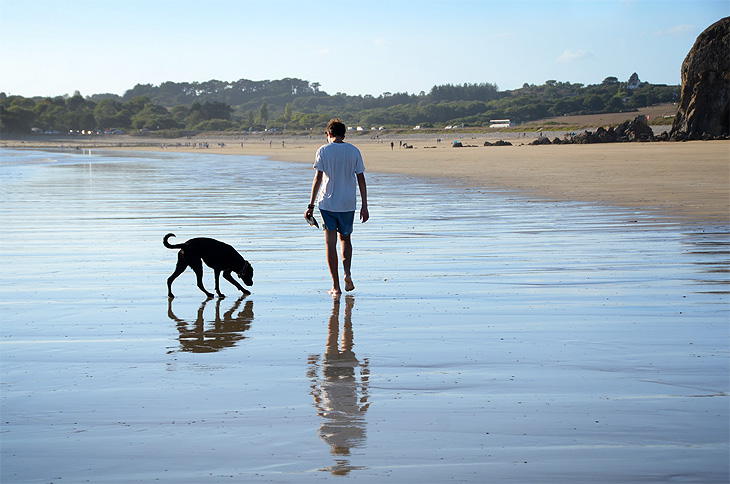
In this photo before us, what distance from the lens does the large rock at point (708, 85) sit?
36.5m

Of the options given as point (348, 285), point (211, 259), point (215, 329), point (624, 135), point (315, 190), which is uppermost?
point (624, 135)

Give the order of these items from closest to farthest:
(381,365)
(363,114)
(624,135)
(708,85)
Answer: (381,365) < (708,85) < (624,135) < (363,114)

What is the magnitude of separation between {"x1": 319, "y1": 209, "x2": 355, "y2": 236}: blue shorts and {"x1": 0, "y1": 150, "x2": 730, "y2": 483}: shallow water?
620 millimetres

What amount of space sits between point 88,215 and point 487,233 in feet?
25.3

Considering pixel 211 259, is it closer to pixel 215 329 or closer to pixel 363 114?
pixel 215 329

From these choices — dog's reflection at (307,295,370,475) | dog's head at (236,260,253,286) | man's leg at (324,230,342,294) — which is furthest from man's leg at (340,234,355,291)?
dog's reflection at (307,295,370,475)

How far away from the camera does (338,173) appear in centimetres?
680

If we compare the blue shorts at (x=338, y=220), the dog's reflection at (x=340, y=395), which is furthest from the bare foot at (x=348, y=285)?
the dog's reflection at (x=340, y=395)

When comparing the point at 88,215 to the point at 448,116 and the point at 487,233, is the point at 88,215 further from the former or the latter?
the point at 448,116

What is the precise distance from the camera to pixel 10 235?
10.6 m

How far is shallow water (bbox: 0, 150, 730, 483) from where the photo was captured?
3010 millimetres

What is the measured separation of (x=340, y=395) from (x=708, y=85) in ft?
128

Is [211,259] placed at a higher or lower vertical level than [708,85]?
lower

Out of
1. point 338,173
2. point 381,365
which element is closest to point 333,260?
point 338,173
